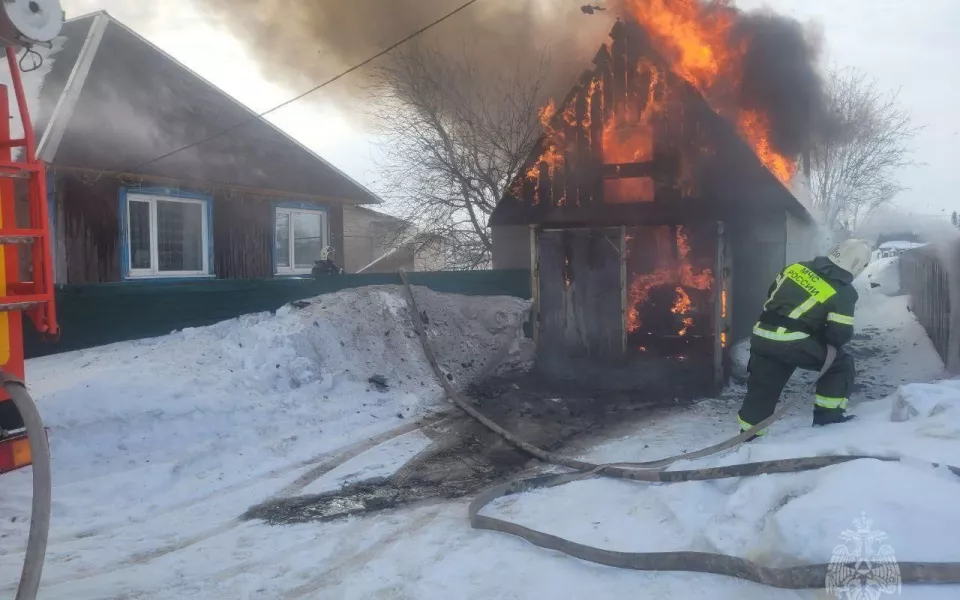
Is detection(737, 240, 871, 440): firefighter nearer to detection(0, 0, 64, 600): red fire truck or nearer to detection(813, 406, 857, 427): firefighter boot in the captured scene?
detection(813, 406, 857, 427): firefighter boot

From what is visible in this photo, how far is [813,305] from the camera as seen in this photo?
5414 millimetres

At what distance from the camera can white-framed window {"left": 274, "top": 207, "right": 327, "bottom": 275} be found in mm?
15500

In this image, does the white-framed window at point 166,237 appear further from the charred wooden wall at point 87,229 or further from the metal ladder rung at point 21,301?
the metal ladder rung at point 21,301

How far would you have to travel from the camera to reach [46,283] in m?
3.48

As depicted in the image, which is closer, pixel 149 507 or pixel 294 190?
pixel 149 507

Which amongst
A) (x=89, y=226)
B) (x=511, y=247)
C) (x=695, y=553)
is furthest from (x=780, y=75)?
(x=89, y=226)

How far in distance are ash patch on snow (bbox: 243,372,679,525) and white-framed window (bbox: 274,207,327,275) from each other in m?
7.68

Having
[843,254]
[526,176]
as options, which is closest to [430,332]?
[526,176]

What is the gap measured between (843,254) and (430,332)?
6448 millimetres

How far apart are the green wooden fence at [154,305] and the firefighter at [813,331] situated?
6997 millimetres

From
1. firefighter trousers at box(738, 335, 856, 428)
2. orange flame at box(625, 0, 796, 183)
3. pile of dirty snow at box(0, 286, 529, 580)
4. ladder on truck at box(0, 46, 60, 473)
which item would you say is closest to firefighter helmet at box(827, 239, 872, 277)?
firefighter trousers at box(738, 335, 856, 428)

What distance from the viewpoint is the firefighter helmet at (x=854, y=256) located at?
18.4 ft

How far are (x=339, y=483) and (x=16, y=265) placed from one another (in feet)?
10.4

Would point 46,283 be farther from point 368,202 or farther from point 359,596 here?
point 368,202
